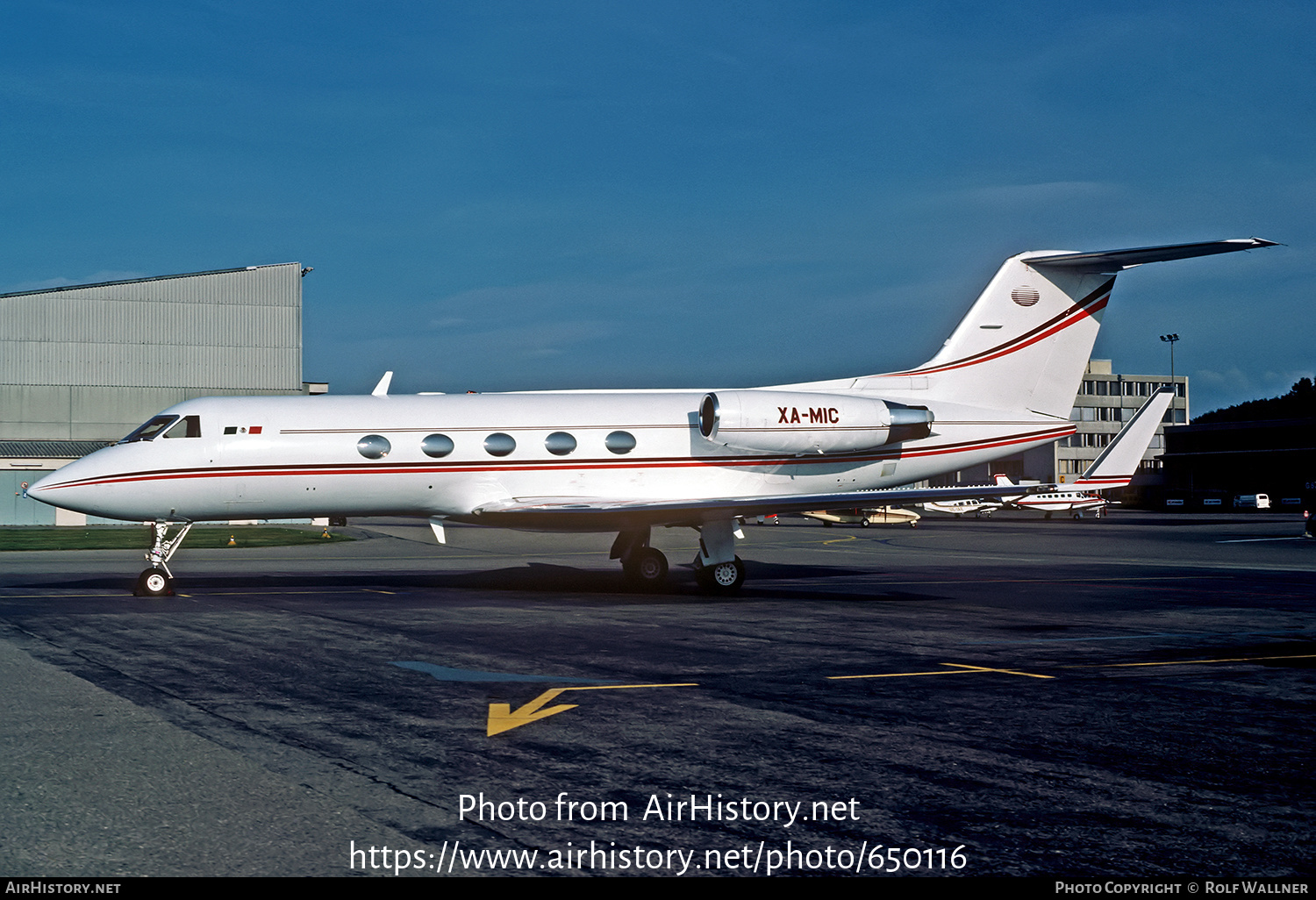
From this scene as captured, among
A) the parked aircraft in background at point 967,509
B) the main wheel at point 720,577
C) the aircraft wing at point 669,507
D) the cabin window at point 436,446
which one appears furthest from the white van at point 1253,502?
the cabin window at point 436,446

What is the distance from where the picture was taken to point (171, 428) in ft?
64.3

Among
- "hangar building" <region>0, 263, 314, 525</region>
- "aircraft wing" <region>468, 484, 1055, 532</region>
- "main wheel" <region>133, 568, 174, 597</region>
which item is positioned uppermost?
"hangar building" <region>0, 263, 314, 525</region>

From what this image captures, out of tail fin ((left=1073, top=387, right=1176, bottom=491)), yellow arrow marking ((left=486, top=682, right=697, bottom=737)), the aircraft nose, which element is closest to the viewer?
yellow arrow marking ((left=486, top=682, right=697, bottom=737))

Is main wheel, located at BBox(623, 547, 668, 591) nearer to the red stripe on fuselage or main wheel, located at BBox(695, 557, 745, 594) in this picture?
the red stripe on fuselage

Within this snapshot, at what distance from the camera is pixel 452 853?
5109 millimetres

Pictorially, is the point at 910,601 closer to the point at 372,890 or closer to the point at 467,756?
the point at 467,756

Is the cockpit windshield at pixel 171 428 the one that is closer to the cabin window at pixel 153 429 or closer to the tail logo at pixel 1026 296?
the cabin window at pixel 153 429

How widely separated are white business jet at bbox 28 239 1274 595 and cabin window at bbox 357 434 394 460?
32 mm

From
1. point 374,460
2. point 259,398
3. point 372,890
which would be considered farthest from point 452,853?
point 259,398

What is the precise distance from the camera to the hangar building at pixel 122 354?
6000 centimetres

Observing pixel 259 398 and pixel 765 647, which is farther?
pixel 259 398

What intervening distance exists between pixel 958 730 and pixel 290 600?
12803 mm

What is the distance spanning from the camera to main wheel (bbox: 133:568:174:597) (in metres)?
18.4

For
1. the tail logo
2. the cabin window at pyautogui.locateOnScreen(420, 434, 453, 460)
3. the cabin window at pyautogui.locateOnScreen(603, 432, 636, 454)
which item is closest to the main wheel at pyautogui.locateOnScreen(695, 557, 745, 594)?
the cabin window at pyautogui.locateOnScreen(603, 432, 636, 454)
